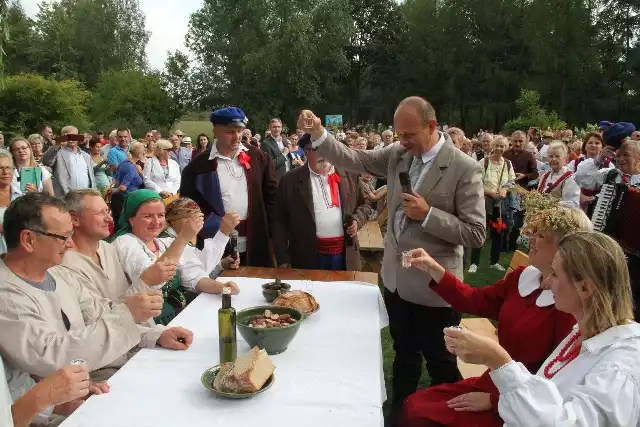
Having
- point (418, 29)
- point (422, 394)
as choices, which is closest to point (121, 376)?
point (422, 394)

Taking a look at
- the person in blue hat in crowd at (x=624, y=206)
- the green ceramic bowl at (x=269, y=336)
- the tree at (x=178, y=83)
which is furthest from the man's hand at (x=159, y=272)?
the tree at (x=178, y=83)

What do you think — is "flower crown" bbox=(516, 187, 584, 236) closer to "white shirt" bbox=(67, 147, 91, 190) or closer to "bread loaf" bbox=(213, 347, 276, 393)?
"bread loaf" bbox=(213, 347, 276, 393)

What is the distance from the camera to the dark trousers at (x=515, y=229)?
7539 millimetres

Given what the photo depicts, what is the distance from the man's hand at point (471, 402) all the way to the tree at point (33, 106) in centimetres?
2025

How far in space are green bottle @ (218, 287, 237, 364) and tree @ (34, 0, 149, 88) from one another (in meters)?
34.0

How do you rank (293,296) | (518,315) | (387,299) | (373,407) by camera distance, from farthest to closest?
(387,299) → (293,296) → (518,315) → (373,407)

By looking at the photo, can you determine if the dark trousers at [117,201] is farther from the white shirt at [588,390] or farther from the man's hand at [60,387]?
the white shirt at [588,390]

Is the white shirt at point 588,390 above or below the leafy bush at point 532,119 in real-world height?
below

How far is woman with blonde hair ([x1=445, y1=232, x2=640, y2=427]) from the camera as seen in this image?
142 centimetres

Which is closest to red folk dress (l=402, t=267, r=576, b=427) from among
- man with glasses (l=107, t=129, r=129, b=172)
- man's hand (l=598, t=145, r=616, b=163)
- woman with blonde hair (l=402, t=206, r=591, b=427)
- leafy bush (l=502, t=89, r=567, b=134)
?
woman with blonde hair (l=402, t=206, r=591, b=427)

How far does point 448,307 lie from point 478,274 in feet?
12.8

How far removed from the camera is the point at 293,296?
2.50m

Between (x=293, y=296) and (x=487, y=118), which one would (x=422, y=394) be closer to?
(x=293, y=296)

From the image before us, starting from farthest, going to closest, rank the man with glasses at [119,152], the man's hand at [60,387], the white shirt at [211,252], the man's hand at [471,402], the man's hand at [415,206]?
the man with glasses at [119,152] < the white shirt at [211,252] < the man's hand at [415,206] < the man's hand at [471,402] < the man's hand at [60,387]
